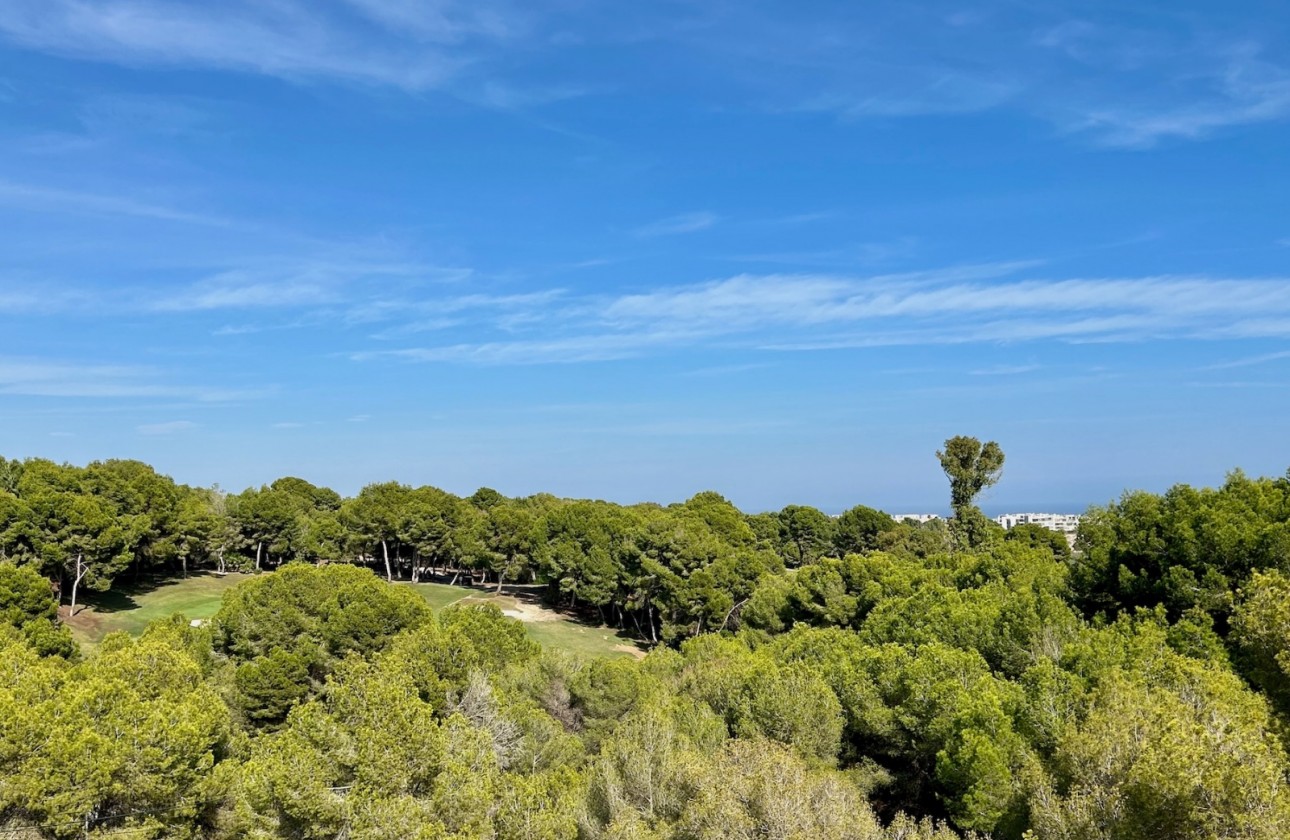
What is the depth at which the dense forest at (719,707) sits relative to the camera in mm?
15953

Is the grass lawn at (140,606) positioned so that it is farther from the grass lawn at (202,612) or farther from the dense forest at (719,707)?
the dense forest at (719,707)

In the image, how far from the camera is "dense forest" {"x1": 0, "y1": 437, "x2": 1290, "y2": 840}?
16.0 m

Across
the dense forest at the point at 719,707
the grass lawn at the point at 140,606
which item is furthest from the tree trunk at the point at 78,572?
the grass lawn at the point at 140,606

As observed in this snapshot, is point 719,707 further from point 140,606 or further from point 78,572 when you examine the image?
point 140,606

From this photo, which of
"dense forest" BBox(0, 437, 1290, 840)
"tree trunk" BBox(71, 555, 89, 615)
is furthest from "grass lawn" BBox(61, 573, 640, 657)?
"dense forest" BBox(0, 437, 1290, 840)

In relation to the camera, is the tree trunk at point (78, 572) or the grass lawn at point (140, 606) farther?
the tree trunk at point (78, 572)

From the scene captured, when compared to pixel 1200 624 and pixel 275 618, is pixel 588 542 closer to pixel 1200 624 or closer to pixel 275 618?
pixel 275 618

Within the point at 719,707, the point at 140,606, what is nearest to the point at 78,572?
the point at 140,606

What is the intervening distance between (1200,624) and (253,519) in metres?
78.3

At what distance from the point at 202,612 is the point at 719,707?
48332 mm

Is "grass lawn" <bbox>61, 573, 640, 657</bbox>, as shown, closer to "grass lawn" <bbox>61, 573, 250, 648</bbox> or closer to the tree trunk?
"grass lawn" <bbox>61, 573, 250, 648</bbox>

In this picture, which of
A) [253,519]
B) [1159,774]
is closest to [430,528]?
[253,519]

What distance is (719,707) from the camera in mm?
28078

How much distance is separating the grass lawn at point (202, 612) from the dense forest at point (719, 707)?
3977 mm
